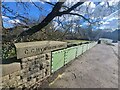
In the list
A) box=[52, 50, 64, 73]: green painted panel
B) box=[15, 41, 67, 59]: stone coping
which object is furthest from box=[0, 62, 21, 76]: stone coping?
box=[52, 50, 64, 73]: green painted panel

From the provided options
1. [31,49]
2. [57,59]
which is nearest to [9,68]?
[31,49]

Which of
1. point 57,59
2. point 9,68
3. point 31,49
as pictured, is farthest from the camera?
point 57,59

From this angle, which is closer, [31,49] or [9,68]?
[9,68]

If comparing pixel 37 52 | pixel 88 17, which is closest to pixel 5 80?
pixel 37 52

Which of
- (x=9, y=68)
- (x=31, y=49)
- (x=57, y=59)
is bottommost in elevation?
(x=57, y=59)

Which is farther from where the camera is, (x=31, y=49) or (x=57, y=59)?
(x=57, y=59)

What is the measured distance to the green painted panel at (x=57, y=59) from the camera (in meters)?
7.44

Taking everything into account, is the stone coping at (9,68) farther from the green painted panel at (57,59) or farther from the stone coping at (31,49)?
the green painted panel at (57,59)

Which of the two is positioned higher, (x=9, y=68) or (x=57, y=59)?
(x=9, y=68)

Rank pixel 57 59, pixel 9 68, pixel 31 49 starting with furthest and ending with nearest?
pixel 57 59 → pixel 31 49 → pixel 9 68

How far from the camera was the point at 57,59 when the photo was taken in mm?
7918

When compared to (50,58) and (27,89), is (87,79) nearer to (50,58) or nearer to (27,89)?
(50,58)

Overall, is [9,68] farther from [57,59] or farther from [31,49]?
[57,59]

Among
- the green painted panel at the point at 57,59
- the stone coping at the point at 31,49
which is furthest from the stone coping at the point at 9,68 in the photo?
the green painted panel at the point at 57,59
